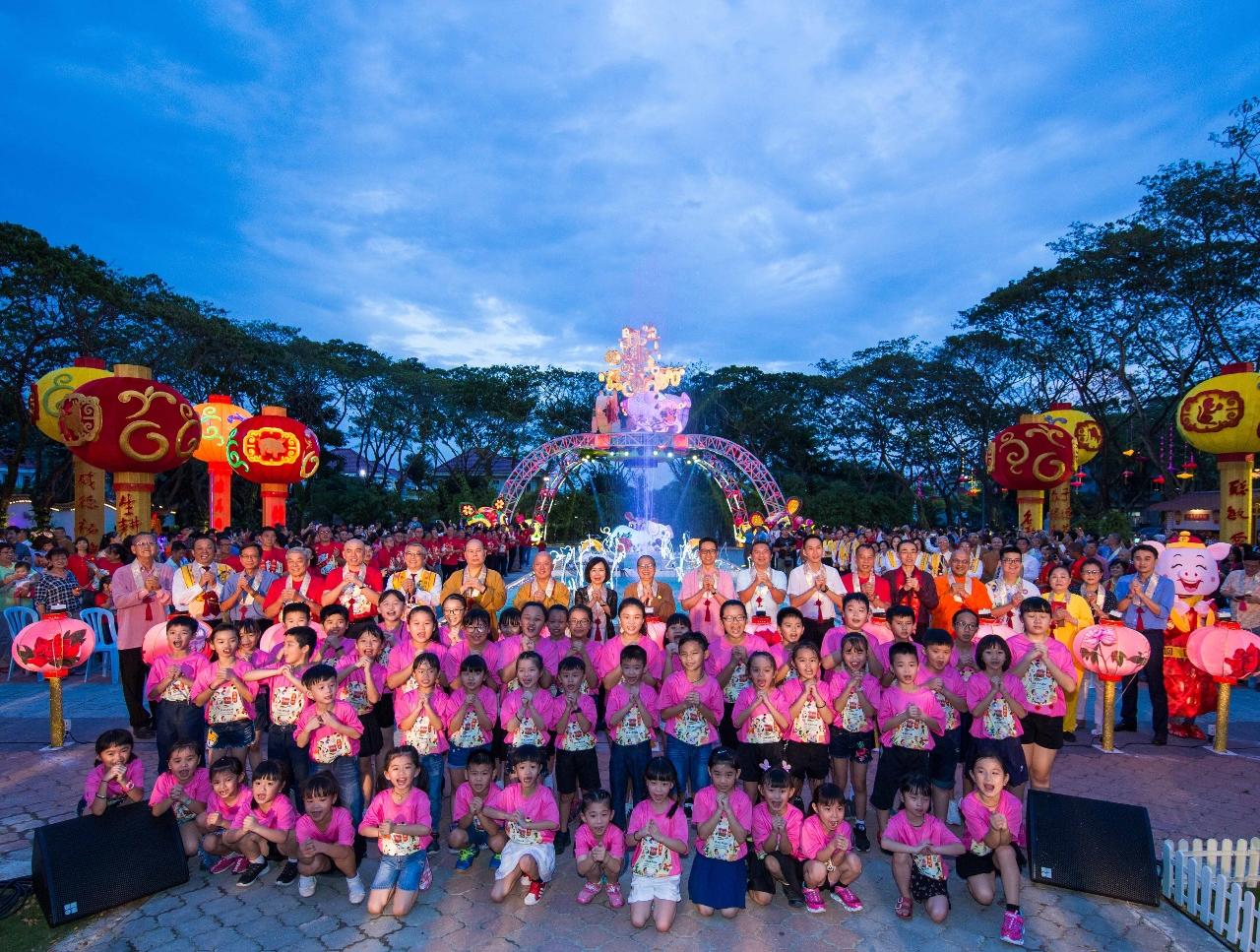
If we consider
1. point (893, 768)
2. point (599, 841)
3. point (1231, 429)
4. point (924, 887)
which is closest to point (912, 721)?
point (893, 768)

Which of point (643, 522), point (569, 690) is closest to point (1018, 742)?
point (569, 690)

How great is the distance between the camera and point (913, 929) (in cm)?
351

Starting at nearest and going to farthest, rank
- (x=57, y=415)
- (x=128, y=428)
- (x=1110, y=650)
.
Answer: (x=1110, y=650) < (x=128, y=428) < (x=57, y=415)

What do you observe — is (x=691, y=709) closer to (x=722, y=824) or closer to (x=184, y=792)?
(x=722, y=824)

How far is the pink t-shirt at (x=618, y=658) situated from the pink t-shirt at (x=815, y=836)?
123 centimetres

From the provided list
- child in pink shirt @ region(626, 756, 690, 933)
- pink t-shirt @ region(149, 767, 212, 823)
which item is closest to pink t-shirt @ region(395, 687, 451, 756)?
pink t-shirt @ region(149, 767, 212, 823)

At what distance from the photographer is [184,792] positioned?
158 inches

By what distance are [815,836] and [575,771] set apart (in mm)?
1393

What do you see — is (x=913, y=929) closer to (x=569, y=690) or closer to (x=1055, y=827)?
(x=1055, y=827)

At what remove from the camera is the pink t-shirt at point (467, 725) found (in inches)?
168

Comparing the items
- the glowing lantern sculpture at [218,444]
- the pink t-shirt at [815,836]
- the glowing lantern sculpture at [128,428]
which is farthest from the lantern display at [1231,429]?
the glowing lantern sculpture at [218,444]

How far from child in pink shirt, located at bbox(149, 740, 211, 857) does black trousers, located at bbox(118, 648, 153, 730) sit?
7.67ft

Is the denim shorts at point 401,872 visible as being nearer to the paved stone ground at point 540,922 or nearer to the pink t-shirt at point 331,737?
the paved stone ground at point 540,922

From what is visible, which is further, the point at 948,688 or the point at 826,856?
the point at 948,688
